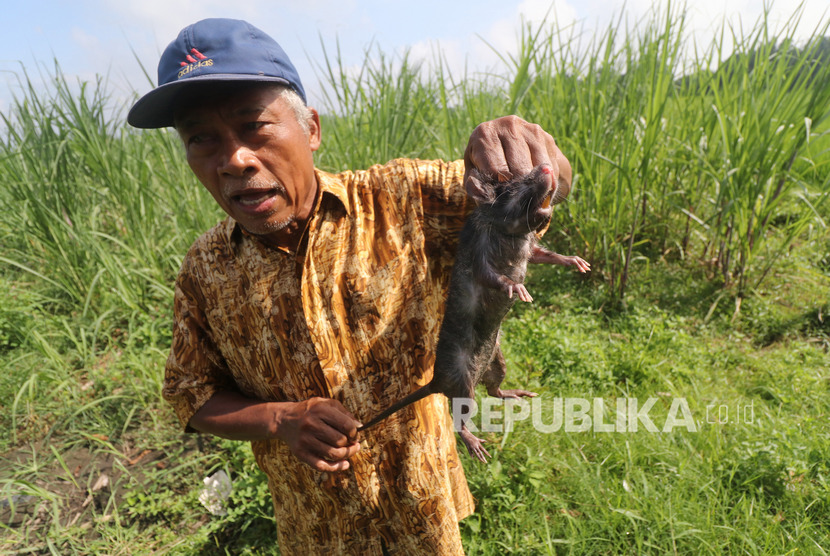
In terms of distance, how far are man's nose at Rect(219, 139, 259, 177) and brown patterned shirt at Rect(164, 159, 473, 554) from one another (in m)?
0.26

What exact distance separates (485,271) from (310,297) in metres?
0.58

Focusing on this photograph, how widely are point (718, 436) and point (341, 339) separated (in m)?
2.34

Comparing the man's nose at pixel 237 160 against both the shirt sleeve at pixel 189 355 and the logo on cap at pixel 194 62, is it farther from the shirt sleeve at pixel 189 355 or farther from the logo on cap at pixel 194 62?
the shirt sleeve at pixel 189 355

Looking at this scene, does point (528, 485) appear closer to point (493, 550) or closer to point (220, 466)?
point (493, 550)

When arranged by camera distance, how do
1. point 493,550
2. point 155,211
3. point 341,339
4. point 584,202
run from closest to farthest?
point 341,339
point 493,550
point 584,202
point 155,211

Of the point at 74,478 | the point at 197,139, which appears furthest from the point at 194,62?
the point at 74,478

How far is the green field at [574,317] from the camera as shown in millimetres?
2430

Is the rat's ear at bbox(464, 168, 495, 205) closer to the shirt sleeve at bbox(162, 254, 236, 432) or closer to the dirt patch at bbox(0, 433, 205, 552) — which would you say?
the shirt sleeve at bbox(162, 254, 236, 432)

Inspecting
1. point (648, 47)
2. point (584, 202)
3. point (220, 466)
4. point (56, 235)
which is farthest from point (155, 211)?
point (648, 47)

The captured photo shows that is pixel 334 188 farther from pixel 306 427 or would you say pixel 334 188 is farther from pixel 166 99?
pixel 306 427

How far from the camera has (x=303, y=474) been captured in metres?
1.65

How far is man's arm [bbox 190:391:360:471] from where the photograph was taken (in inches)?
54.7

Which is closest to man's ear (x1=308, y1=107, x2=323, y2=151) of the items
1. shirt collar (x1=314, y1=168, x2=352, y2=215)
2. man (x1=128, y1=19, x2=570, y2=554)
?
man (x1=128, y1=19, x2=570, y2=554)

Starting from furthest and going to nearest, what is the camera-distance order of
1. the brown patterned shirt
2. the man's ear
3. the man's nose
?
the man's ear
the brown patterned shirt
the man's nose
